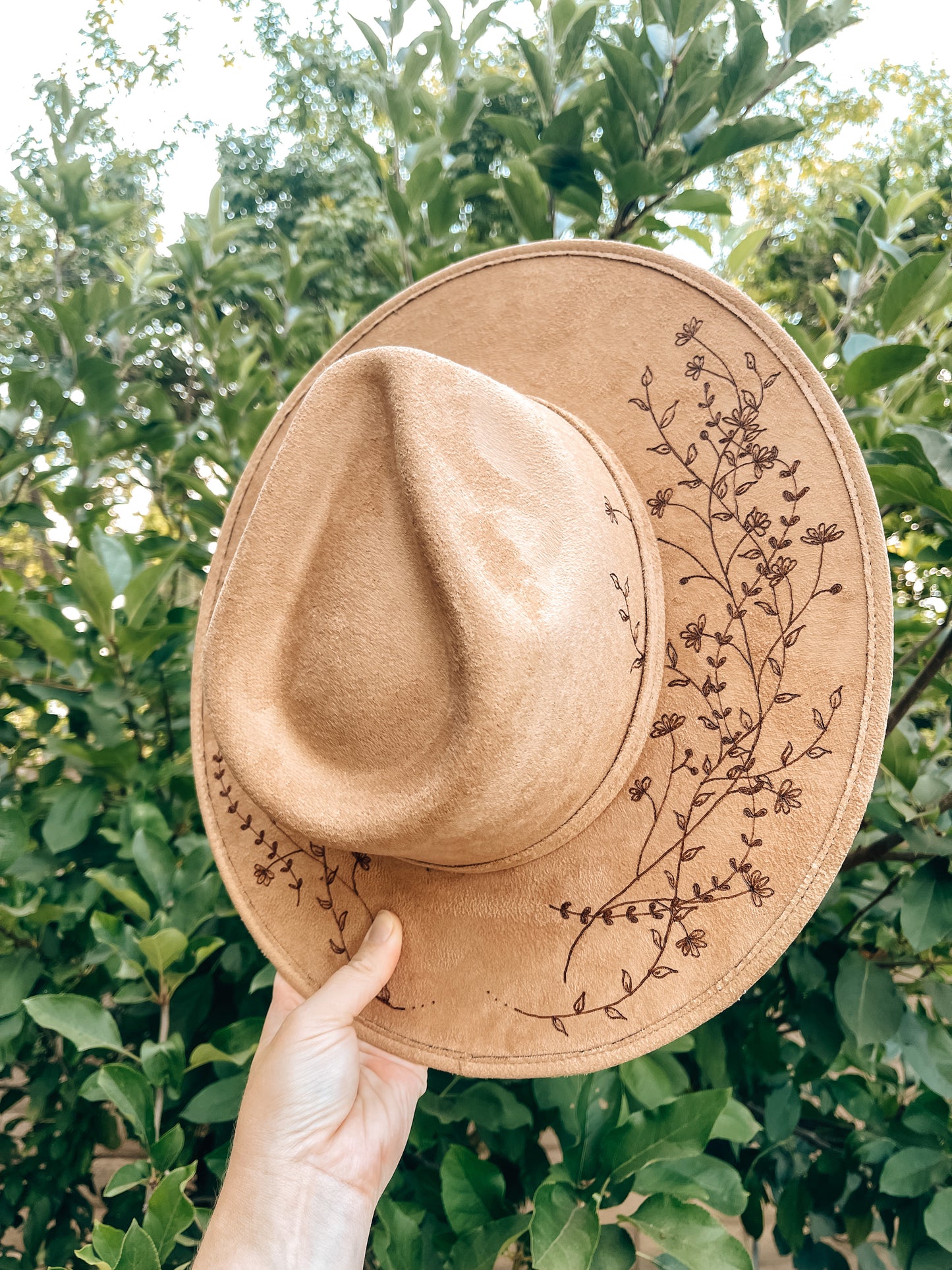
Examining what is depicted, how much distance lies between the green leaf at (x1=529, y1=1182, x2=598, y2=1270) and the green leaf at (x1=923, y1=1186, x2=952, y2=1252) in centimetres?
41

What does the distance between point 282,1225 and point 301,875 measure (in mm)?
339

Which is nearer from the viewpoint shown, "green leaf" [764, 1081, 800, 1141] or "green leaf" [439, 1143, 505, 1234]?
"green leaf" [439, 1143, 505, 1234]

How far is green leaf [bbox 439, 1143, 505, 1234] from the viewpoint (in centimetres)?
79

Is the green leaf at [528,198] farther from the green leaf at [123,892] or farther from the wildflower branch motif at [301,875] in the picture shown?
the green leaf at [123,892]

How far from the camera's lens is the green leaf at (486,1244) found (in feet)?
2.50

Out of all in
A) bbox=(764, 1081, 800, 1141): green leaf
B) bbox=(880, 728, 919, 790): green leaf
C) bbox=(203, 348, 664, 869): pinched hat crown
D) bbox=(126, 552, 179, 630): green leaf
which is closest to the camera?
bbox=(203, 348, 664, 869): pinched hat crown

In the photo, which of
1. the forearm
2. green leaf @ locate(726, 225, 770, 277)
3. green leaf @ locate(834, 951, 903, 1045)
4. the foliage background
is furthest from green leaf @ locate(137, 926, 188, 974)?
green leaf @ locate(726, 225, 770, 277)

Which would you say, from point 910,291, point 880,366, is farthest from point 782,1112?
point 910,291

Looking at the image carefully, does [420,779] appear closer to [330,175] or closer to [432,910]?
[432,910]

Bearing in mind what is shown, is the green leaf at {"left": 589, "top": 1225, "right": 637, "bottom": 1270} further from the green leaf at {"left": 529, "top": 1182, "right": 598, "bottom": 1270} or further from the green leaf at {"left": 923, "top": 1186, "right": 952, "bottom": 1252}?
the green leaf at {"left": 923, "top": 1186, "right": 952, "bottom": 1252}

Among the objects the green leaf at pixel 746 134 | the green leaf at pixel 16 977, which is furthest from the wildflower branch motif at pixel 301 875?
the green leaf at pixel 746 134

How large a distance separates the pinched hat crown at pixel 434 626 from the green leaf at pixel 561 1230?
0.35m

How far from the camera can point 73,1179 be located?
1247mm

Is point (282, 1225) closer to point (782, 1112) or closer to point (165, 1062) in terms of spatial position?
point (165, 1062)
